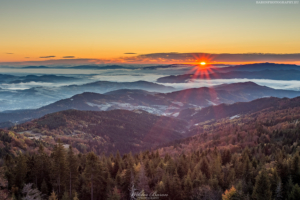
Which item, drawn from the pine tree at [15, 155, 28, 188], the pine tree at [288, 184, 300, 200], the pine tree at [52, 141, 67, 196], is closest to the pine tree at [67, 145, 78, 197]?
the pine tree at [52, 141, 67, 196]

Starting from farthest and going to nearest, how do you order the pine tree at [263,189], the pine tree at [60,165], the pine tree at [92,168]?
the pine tree at [60,165] < the pine tree at [92,168] < the pine tree at [263,189]

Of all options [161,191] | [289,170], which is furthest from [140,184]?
[289,170]

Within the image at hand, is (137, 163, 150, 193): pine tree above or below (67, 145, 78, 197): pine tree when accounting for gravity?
below

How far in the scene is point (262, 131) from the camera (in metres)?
191

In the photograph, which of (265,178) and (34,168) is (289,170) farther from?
(34,168)

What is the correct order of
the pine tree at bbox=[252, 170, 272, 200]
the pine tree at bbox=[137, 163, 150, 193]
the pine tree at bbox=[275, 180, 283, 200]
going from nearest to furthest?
the pine tree at bbox=[252, 170, 272, 200] < the pine tree at bbox=[275, 180, 283, 200] < the pine tree at bbox=[137, 163, 150, 193]

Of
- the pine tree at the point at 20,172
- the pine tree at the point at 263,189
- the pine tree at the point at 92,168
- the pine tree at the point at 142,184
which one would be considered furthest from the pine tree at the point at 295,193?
the pine tree at the point at 20,172

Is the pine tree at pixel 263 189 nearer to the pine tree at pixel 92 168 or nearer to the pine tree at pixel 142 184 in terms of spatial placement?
the pine tree at pixel 142 184

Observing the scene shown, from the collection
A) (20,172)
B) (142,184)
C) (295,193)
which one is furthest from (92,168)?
(295,193)

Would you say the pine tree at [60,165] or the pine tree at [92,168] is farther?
the pine tree at [60,165]

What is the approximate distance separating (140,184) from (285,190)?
38404 millimetres

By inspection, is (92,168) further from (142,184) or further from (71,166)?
(142,184)

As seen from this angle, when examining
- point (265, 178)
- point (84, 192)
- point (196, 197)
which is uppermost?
point (265, 178)

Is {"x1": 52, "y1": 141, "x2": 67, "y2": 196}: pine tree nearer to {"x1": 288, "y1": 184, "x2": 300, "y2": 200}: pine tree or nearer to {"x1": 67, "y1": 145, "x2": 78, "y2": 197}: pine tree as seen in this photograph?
{"x1": 67, "y1": 145, "x2": 78, "y2": 197}: pine tree
